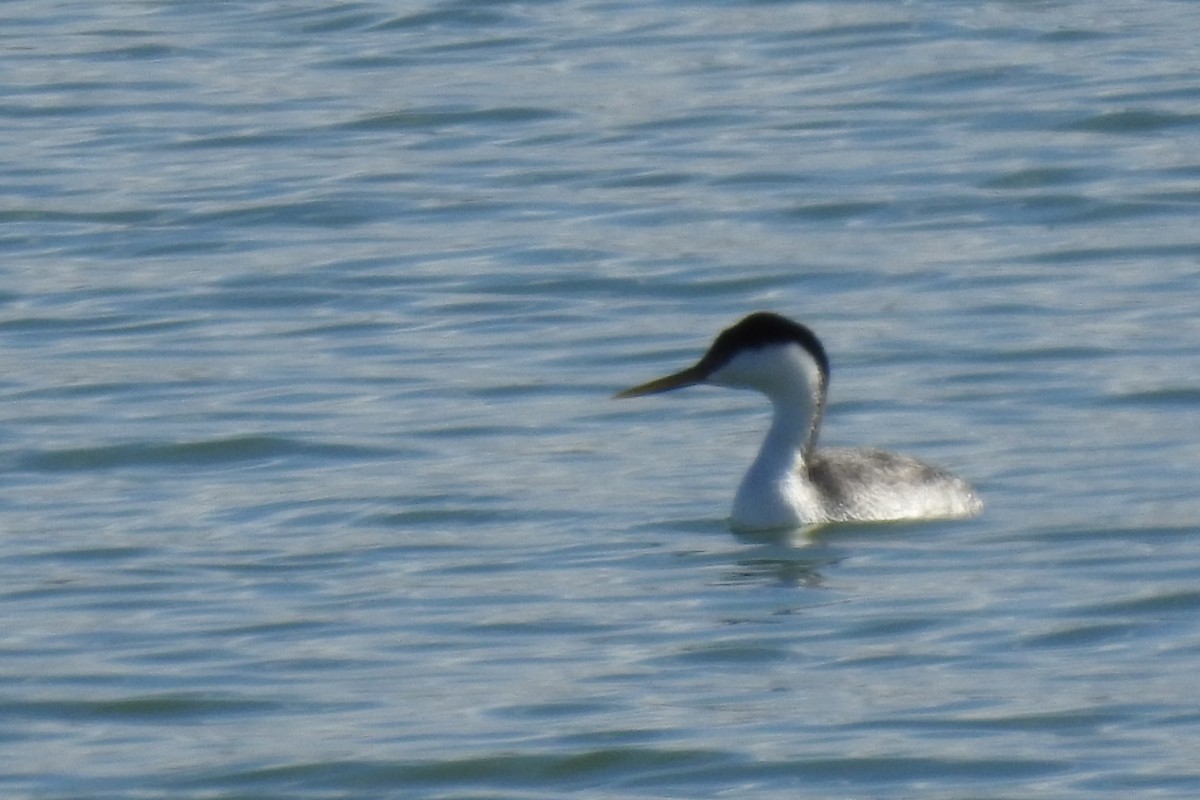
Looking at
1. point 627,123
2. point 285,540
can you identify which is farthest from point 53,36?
point 285,540

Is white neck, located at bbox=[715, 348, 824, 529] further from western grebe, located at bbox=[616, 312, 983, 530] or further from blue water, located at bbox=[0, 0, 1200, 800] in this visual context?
blue water, located at bbox=[0, 0, 1200, 800]

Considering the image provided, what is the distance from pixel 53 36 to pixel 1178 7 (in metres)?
8.03

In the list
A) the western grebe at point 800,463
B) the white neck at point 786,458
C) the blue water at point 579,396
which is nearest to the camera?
the blue water at point 579,396

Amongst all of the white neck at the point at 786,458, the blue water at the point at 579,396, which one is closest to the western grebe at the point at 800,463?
the white neck at the point at 786,458

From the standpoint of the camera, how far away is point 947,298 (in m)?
15.3

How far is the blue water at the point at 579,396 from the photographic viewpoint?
937 centimetres

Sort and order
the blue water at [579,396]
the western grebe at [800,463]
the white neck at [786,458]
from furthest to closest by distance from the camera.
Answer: the white neck at [786,458]
the western grebe at [800,463]
the blue water at [579,396]

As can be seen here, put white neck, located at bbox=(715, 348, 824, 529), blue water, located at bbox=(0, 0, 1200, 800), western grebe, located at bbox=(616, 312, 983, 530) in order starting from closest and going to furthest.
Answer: blue water, located at bbox=(0, 0, 1200, 800) → western grebe, located at bbox=(616, 312, 983, 530) → white neck, located at bbox=(715, 348, 824, 529)

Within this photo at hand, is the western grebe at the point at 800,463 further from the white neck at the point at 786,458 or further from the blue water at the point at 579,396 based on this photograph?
the blue water at the point at 579,396

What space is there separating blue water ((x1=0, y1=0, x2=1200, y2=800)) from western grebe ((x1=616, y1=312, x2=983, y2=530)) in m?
0.12

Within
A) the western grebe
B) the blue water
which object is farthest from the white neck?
the blue water

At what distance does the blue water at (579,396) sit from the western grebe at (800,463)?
0.38 ft

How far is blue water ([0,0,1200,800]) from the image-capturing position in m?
9.37

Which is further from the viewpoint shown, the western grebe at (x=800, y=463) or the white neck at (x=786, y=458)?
the white neck at (x=786, y=458)
